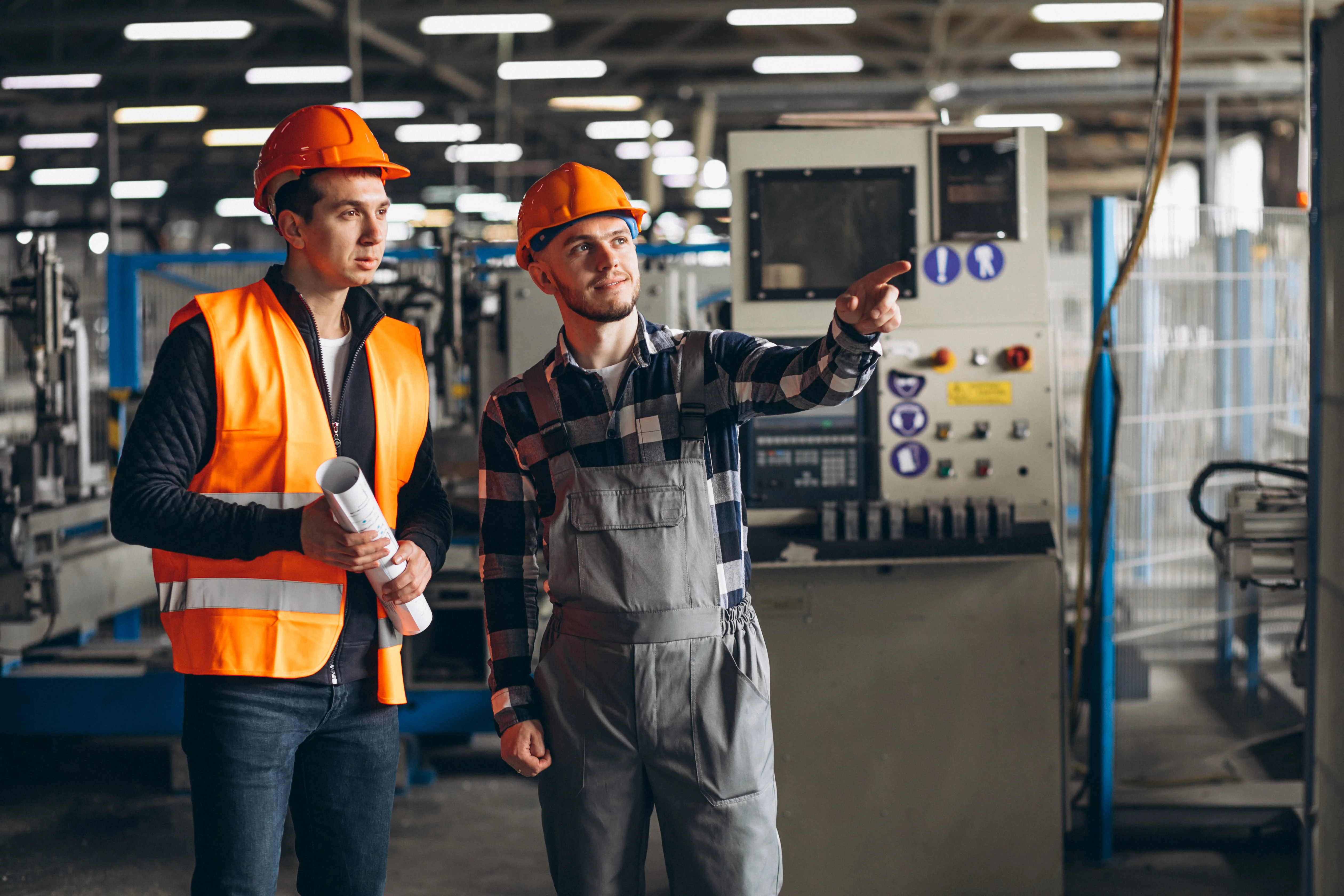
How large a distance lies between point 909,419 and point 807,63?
264 inches

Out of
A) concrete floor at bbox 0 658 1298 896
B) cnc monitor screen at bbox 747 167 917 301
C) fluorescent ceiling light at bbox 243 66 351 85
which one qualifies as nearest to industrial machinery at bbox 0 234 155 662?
concrete floor at bbox 0 658 1298 896

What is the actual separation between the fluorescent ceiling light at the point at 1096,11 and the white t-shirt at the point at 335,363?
6841 mm

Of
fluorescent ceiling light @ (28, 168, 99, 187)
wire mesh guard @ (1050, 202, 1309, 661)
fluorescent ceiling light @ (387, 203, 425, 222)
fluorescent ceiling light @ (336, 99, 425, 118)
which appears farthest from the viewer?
fluorescent ceiling light @ (387, 203, 425, 222)

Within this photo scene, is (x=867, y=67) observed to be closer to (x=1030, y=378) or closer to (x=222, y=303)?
(x=1030, y=378)

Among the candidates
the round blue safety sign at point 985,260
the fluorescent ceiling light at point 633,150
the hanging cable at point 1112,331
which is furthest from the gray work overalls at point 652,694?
the fluorescent ceiling light at point 633,150

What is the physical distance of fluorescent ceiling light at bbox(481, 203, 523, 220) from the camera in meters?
13.5

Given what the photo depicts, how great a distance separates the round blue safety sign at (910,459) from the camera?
279 cm

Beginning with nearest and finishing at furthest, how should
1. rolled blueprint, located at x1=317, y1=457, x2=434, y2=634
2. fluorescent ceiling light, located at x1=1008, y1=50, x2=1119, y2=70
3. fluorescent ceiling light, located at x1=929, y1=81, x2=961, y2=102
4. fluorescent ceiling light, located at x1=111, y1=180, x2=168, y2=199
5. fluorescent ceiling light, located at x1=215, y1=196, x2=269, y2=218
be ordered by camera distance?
rolled blueprint, located at x1=317, y1=457, x2=434, y2=634, fluorescent ceiling light, located at x1=929, y1=81, x2=961, y2=102, fluorescent ceiling light, located at x1=1008, y1=50, x2=1119, y2=70, fluorescent ceiling light, located at x1=111, y1=180, x2=168, y2=199, fluorescent ceiling light, located at x1=215, y1=196, x2=269, y2=218

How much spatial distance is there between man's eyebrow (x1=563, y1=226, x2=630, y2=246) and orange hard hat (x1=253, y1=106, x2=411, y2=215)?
0.99 ft

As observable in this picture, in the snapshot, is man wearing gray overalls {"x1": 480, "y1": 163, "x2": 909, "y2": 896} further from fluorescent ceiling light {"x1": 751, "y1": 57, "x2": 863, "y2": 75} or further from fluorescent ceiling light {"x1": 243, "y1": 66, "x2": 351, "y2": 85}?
fluorescent ceiling light {"x1": 243, "y1": 66, "x2": 351, "y2": 85}

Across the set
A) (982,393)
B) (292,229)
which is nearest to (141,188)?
(982,393)

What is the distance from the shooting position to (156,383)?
5.43 feet

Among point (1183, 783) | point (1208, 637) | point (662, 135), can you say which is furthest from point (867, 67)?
point (1183, 783)

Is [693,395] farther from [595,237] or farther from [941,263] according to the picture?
[941,263]
